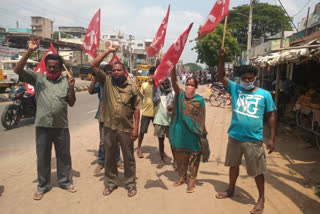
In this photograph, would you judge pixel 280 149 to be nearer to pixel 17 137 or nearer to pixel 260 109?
pixel 260 109

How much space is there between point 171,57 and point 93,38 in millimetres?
1626

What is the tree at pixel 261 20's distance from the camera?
111 ft


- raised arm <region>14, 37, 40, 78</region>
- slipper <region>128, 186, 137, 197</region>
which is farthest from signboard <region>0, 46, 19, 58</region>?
slipper <region>128, 186, 137, 197</region>

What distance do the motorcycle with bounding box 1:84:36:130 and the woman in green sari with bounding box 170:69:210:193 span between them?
567cm

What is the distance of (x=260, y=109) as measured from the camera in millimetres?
2918

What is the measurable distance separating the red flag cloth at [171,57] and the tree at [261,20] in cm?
3365

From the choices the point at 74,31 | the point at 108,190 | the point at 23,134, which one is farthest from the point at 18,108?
the point at 74,31

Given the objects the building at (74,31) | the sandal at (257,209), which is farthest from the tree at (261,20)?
Answer: the building at (74,31)

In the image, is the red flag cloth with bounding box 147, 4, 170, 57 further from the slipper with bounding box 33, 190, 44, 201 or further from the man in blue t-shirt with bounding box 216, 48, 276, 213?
the slipper with bounding box 33, 190, 44, 201

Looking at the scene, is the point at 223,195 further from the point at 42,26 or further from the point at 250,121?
the point at 42,26

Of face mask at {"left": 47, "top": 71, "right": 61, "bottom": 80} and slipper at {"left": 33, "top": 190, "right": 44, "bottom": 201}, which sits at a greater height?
face mask at {"left": 47, "top": 71, "right": 61, "bottom": 80}

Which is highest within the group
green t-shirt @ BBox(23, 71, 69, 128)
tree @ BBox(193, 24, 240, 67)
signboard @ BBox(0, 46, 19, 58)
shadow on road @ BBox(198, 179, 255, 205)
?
tree @ BBox(193, 24, 240, 67)

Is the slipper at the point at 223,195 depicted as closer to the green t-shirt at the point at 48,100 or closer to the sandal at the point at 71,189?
the sandal at the point at 71,189

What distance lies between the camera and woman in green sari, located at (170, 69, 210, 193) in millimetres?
3445
